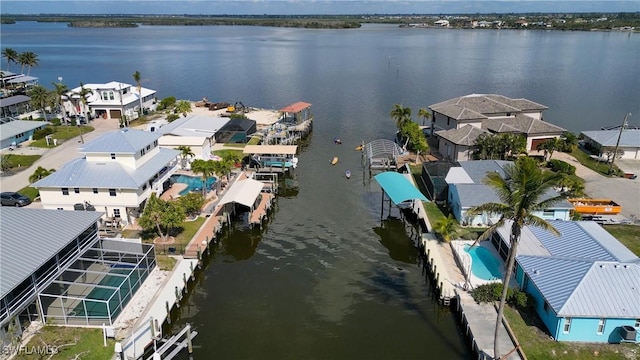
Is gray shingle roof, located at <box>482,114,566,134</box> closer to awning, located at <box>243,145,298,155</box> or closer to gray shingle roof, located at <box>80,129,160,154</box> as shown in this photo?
awning, located at <box>243,145,298,155</box>

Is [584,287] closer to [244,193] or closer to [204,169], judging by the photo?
[244,193]

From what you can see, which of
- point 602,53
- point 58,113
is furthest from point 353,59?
point 58,113

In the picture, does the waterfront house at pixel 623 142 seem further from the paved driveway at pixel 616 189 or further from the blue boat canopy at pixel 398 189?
the blue boat canopy at pixel 398 189

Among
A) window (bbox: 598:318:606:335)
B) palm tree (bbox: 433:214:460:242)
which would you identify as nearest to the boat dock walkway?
palm tree (bbox: 433:214:460:242)

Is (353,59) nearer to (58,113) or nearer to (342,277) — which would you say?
(58,113)

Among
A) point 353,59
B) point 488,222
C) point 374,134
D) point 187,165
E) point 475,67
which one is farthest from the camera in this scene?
point 353,59

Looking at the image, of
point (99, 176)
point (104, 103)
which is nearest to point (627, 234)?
point (99, 176)
